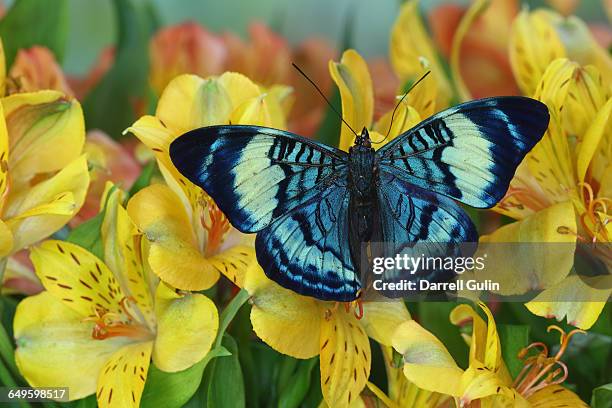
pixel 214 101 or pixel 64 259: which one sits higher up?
pixel 214 101

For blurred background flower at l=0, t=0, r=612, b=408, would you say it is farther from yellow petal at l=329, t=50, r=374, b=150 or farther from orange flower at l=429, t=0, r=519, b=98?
orange flower at l=429, t=0, r=519, b=98

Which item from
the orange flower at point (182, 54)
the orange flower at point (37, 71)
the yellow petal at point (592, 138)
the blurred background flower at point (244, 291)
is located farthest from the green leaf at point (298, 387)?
the orange flower at point (182, 54)

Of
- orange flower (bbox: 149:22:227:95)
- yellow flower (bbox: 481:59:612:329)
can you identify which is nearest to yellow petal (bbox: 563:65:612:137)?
yellow flower (bbox: 481:59:612:329)

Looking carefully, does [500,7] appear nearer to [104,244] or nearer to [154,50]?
[154,50]

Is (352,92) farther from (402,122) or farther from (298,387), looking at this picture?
(298,387)

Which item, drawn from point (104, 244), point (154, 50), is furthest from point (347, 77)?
point (154, 50)

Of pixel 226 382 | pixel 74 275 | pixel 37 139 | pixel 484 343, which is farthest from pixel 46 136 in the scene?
pixel 484 343

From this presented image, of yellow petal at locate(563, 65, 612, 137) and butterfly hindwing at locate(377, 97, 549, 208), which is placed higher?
yellow petal at locate(563, 65, 612, 137)

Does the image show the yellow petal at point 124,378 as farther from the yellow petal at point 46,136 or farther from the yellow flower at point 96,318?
the yellow petal at point 46,136
